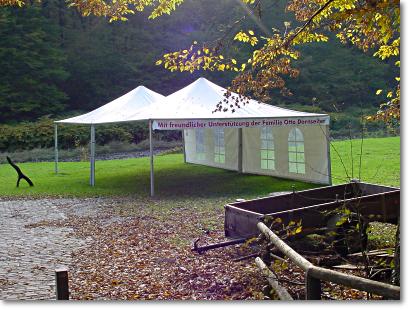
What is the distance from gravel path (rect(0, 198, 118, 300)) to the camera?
14.2 ft

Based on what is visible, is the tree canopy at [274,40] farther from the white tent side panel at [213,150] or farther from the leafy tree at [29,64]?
the white tent side panel at [213,150]

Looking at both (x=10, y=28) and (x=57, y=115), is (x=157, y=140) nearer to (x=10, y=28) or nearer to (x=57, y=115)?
(x=57, y=115)

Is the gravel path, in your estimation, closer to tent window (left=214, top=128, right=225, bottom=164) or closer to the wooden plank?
the wooden plank

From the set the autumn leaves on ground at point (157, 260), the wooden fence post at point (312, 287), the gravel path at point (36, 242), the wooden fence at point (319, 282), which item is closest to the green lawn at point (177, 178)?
the gravel path at point (36, 242)

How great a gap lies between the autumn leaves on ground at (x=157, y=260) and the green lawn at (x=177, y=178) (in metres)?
2.20

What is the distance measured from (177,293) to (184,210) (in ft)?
14.5

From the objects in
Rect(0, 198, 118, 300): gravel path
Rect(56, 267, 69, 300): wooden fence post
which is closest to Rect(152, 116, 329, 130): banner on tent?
Rect(0, 198, 118, 300): gravel path

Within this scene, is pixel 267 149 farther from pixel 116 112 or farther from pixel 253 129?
pixel 116 112

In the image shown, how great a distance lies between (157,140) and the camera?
22.8 metres

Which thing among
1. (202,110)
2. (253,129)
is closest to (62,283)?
(202,110)

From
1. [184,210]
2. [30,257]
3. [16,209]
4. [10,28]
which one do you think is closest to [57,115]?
[16,209]

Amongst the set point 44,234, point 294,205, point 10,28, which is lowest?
point 44,234

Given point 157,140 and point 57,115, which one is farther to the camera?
point 157,140

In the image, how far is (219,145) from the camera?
1429 cm
